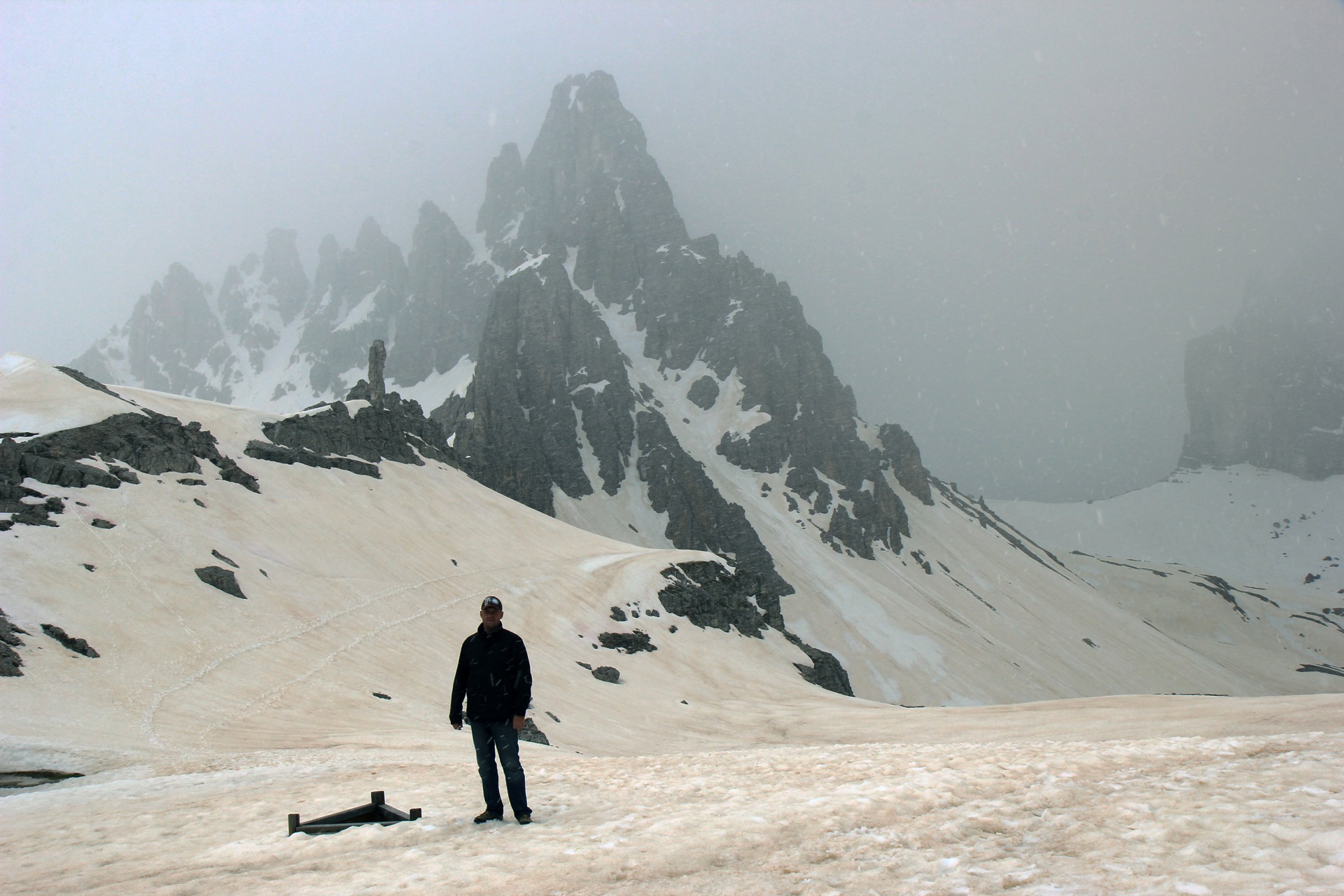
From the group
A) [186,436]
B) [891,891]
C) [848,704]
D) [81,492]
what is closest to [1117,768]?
[891,891]

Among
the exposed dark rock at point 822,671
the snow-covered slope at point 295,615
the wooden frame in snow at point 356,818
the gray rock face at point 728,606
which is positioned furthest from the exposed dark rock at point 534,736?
the exposed dark rock at point 822,671

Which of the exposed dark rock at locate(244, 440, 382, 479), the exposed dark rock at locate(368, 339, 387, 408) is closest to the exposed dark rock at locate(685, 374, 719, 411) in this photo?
the exposed dark rock at locate(368, 339, 387, 408)

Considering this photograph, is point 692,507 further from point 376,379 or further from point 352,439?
point 352,439

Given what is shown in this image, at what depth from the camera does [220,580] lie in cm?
3491

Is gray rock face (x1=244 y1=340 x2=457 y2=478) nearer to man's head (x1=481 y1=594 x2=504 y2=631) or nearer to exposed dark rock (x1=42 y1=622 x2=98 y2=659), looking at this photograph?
exposed dark rock (x1=42 y1=622 x2=98 y2=659)

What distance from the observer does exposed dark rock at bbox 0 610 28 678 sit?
21.3 meters

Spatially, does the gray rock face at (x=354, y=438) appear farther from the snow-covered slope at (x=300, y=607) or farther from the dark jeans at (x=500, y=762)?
the dark jeans at (x=500, y=762)

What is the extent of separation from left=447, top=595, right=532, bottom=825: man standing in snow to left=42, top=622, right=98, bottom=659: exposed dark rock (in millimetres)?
22864

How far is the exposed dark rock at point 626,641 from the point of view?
4975 cm

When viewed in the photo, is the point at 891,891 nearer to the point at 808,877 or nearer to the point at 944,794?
the point at 808,877

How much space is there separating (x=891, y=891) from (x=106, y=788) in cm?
1285

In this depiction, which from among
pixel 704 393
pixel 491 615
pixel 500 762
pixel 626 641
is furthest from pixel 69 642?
pixel 704 393

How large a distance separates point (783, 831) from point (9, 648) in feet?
82.9

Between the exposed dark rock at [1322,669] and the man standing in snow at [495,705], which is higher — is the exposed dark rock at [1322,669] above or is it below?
below
